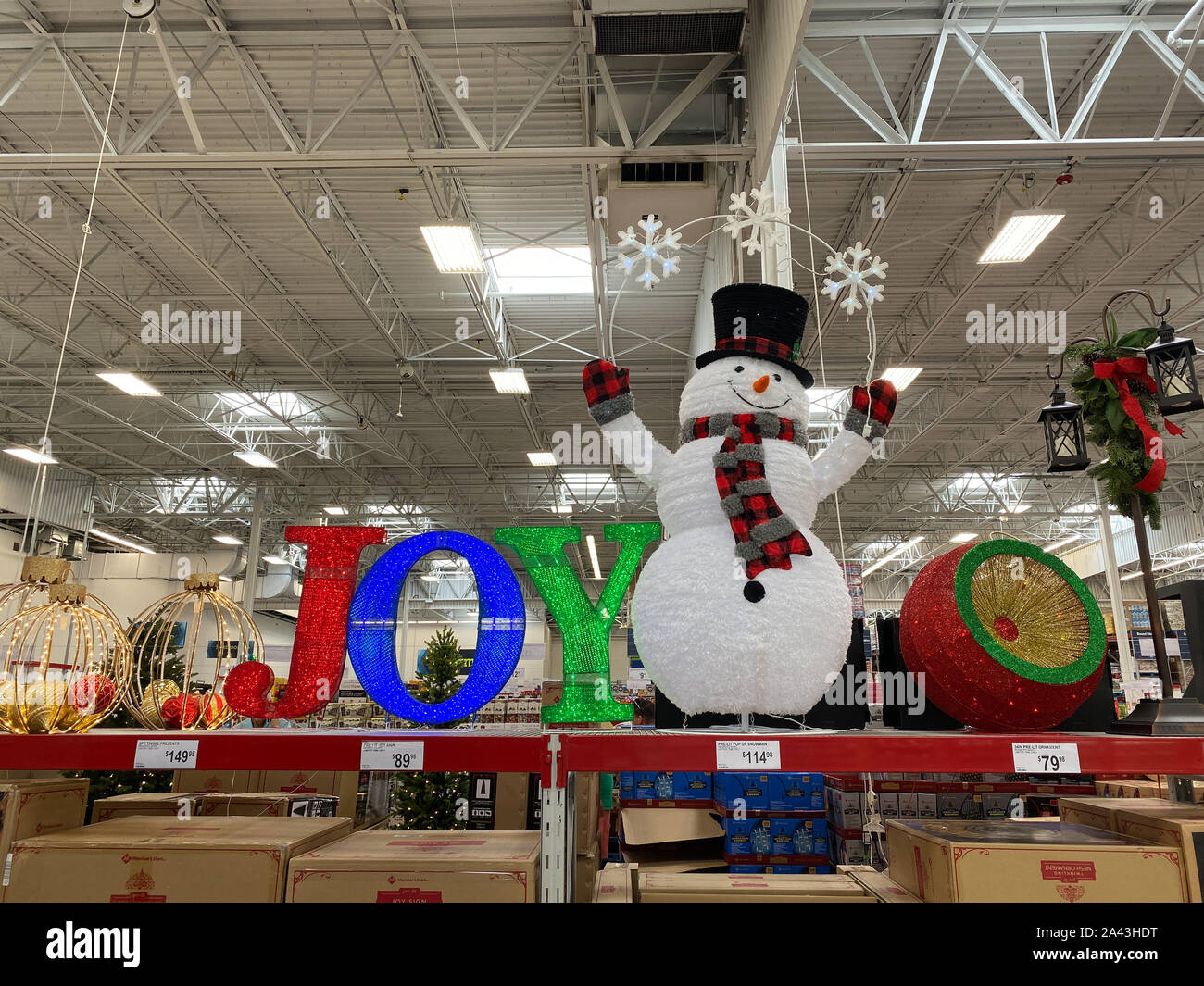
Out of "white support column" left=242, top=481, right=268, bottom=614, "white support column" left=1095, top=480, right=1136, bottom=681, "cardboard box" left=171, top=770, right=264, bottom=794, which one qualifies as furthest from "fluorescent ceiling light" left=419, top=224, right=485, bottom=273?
"white support column" left=242, top=481, right=268, bottom=614

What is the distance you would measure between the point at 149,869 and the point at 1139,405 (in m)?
3.29

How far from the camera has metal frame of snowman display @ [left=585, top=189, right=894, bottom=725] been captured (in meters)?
2.22

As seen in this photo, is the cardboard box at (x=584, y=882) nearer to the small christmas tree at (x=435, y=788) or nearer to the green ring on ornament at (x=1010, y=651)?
the green ring on ornament at (x=1010, y=651)

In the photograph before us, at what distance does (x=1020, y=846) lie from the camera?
1.88 m

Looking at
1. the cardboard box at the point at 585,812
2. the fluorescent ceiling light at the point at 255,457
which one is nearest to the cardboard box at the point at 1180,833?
the cardboard box at the point at 585,812

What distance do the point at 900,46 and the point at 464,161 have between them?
3919 mm

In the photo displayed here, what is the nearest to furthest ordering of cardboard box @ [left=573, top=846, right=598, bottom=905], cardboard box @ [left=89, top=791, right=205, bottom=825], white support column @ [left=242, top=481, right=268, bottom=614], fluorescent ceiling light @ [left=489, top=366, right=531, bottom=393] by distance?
1. cardboard box @ [left=573, top=846, right=598, bottom=905]
2. cardboard box @ [left=89, top=791, right=205, bottom=825]
3. fluorescent ceiling light @ [left=489, top=366, right=531, bottom=393]
4. white support column @ [left=242, top=481, right=268, bottom=614]

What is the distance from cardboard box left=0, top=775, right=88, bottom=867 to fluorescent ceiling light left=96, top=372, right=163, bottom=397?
32.4 ft

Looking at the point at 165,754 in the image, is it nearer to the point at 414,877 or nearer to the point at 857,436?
the point at 414,877

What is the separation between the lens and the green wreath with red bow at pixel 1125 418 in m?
2.54

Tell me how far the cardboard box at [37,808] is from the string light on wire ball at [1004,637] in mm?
2562

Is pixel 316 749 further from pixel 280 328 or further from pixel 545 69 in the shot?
pixel 280 328

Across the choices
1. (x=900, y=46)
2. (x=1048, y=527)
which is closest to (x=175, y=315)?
(x=900, y=46)

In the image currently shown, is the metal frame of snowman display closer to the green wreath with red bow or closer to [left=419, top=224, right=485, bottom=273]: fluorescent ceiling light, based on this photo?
the green wreath with red bow
